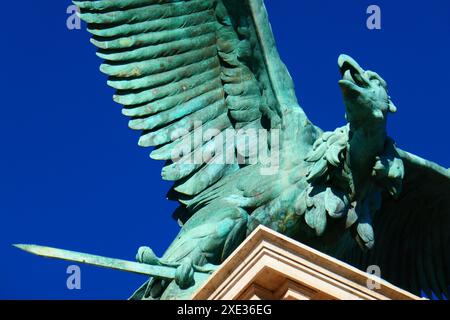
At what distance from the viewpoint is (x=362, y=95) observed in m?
29.5

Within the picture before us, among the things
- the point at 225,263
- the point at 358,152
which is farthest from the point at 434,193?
the point at 225,263

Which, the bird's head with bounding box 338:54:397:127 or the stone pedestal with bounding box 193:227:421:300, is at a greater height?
the bird's head with bounding box 338:54:397:127

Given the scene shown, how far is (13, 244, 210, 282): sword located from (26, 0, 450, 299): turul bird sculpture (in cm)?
11

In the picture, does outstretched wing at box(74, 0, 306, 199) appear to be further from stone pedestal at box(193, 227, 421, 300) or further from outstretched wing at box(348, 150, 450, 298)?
stone pedestal at box(193, 227, 421, 300)

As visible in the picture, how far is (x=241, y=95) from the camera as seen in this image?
31.3 m

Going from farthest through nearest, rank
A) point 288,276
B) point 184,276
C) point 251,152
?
point 251,152 → point 184,276 → point 288,276

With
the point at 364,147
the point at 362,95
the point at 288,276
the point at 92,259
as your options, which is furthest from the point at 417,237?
the point at 288,276

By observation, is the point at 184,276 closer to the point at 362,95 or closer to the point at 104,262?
the point at 104,262

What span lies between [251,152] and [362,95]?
1.93m

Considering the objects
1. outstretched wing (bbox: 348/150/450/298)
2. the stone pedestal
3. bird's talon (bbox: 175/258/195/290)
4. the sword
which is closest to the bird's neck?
outstretched wing (bbox: 348/150/450/298)

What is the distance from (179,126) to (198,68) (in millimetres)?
727

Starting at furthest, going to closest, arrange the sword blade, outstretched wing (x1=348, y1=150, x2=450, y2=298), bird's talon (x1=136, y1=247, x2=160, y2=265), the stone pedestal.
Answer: outstretched wing (x1=348, y1=150, x2=450, y2=298) → bird's talon (x1=136, y1=247, x2=160, y2=265) → the sword blade → the stone pedestal

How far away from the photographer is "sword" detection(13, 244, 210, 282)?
29.0 meters
